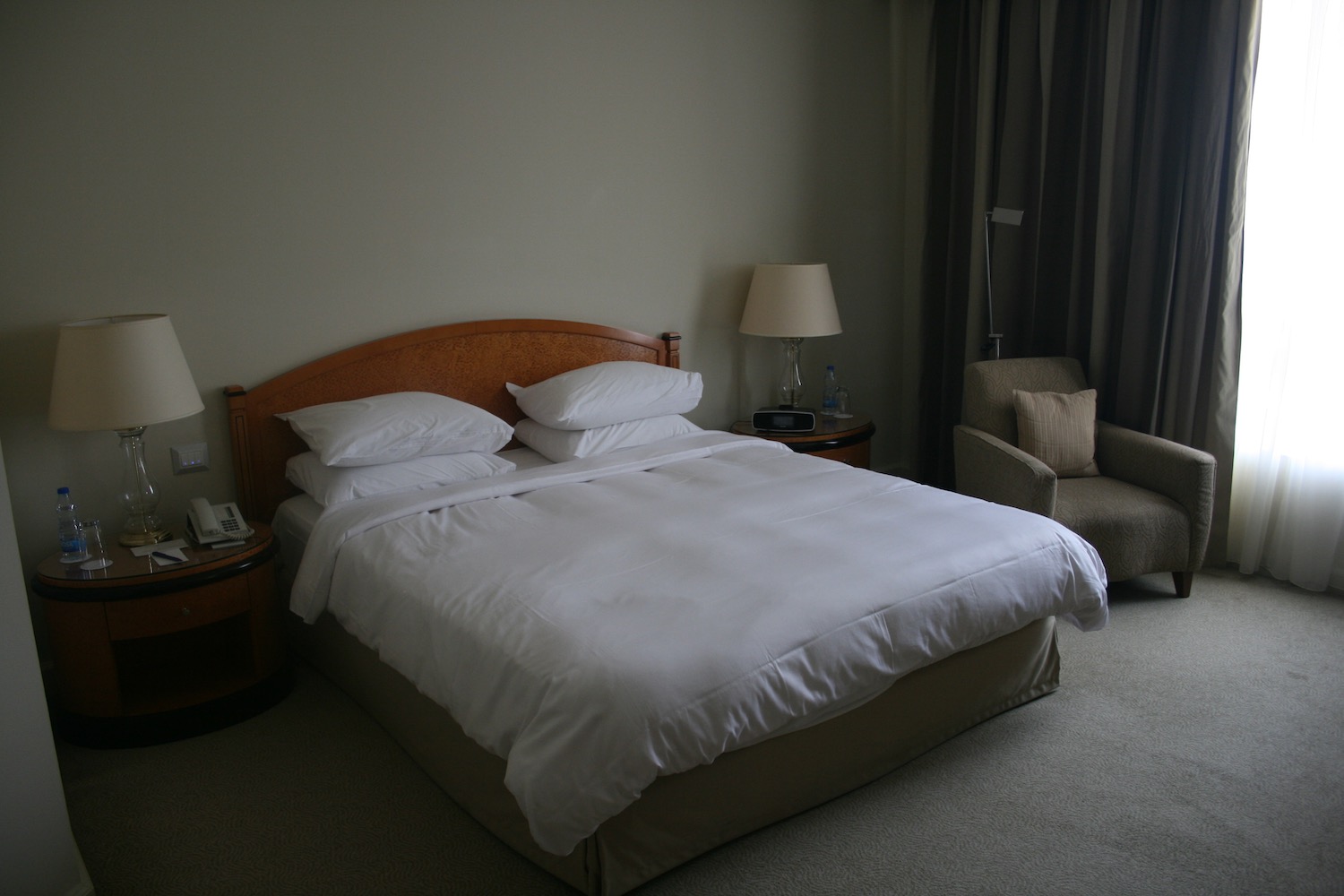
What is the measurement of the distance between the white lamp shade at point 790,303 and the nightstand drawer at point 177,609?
90.5 inches

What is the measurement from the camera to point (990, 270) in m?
4.20

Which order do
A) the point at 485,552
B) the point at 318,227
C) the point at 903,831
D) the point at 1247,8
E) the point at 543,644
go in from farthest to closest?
the point at 1247,8 < the point at 318,227 < the point at 485,552 < the point at 903,831 < the point at 543,644

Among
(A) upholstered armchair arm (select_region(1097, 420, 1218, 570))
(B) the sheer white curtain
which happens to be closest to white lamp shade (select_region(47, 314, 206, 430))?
(A) upholstered armchair arm (select_region(1097, 420, 1218, 570))

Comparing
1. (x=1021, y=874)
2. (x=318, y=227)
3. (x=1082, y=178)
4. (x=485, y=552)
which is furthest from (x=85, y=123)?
(x=1082, y=178)

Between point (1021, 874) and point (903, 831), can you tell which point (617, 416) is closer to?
point (903, 831)

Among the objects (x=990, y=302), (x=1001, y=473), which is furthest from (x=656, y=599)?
(x=990, y=302)

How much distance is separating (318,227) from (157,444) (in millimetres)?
848

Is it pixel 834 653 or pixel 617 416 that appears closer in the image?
pixel 834 653

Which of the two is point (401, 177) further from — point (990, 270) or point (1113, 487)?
point (1113, 487)

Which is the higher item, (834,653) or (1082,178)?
(1082,178)

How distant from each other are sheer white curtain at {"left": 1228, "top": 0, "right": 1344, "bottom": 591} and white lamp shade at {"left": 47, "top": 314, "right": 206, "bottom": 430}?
3687mm

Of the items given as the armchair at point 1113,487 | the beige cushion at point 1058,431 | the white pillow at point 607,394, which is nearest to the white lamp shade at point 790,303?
the white pillow at point 607,394

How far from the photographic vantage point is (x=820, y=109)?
170 inches

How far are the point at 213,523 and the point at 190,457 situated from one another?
0.36 metres
